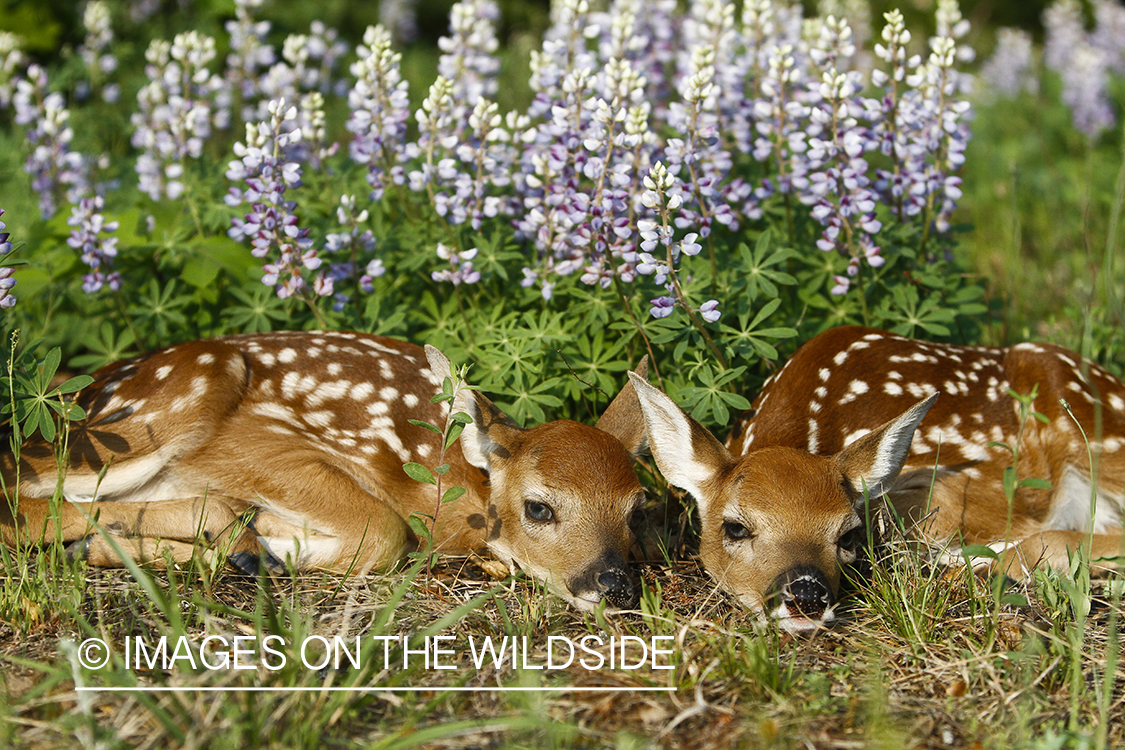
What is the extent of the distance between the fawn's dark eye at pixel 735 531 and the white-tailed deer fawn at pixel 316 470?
12.7 inches

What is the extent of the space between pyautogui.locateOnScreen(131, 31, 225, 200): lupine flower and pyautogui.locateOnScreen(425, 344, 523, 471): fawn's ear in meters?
2.07

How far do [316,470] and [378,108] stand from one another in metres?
1.70

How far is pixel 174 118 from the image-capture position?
5.15 meters

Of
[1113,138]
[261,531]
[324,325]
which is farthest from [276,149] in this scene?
[1113,138]

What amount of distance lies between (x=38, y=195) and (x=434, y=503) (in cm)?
359

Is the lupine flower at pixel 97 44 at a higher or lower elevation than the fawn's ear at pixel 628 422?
higher

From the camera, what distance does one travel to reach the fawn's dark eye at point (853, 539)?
10.9 feet

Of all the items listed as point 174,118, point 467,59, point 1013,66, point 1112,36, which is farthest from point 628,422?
point 1013,66

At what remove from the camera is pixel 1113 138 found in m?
9.07

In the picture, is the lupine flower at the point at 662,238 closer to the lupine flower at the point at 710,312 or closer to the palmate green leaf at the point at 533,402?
the lupine flower at the point at 710,312

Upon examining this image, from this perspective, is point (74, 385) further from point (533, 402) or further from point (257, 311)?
point (533, 402)

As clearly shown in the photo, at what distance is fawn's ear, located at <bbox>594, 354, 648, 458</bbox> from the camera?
3713 mm

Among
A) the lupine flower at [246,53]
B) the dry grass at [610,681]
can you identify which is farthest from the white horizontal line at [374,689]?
the lupine flower at [246,53]

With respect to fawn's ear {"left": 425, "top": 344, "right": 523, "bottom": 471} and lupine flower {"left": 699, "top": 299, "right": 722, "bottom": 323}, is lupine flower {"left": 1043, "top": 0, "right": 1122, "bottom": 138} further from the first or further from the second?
fawn's ear {"left": 425, "top": 344, "right": 523, "bottom": 471}
